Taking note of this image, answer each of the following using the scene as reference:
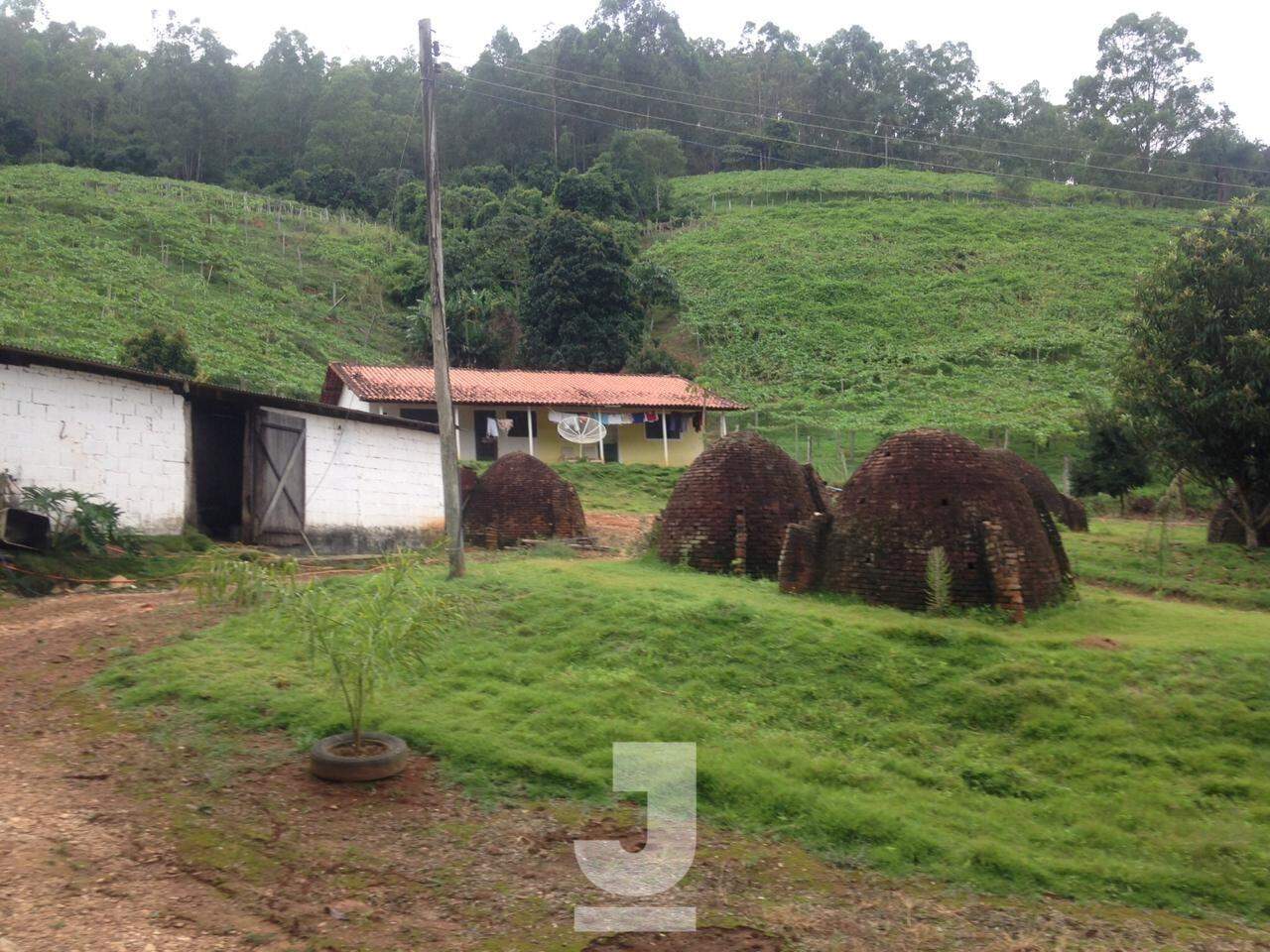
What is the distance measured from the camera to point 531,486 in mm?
18156

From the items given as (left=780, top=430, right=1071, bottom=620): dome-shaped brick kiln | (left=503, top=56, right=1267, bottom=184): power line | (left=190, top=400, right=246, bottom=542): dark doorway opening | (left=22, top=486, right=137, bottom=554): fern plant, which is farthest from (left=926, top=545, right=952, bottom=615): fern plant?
(left=503, top=56, right=1267, bottom=184): power line

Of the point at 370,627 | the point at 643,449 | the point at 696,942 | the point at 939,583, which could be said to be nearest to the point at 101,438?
the point at 370,627

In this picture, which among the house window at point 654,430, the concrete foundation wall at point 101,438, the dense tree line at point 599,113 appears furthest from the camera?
the dense tree line at point 599,113

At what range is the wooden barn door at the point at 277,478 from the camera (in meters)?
15.8

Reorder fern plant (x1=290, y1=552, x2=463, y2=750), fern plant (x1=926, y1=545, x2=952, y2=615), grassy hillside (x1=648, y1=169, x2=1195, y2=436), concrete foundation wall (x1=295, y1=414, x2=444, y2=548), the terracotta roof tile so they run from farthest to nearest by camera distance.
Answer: grassy hillside (x1=648, y1=169, x2=1195, y2=436)
the terracotta roof tile
concrete foundation wall (x1=295, y1=414, x2=444, y2=548)
fern plant (x1=926, y1=545, x2=952, y2=615)
fern plant (x1=290, y1=552, x2=463, y2=750)

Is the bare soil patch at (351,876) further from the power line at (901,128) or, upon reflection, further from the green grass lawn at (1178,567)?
the power line at (901,128)

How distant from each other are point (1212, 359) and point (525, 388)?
70.6 ft

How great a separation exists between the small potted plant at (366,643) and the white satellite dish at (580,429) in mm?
24853

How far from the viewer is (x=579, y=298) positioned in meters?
41.9

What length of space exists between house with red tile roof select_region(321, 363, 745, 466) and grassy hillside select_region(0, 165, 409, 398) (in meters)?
4.62

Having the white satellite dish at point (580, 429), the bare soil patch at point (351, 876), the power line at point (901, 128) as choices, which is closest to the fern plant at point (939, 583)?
the bare soil patch at point (351, 876)

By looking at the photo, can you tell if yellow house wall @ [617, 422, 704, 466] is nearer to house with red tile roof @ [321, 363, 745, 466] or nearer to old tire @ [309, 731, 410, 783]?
house with red tile roof @ [321, 363, 745, 466]

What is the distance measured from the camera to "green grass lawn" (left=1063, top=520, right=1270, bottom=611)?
14117 mm

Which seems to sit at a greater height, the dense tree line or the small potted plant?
the dense tree line
